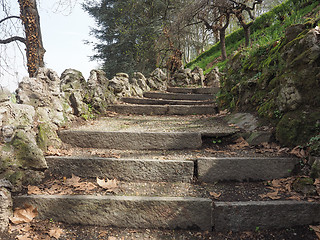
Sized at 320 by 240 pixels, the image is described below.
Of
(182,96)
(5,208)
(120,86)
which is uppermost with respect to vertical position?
(120,86)

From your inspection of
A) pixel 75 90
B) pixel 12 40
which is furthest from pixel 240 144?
pixel 12 40

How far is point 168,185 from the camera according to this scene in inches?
90.9

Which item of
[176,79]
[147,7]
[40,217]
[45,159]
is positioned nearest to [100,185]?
[40,217]

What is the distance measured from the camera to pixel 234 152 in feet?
8.72

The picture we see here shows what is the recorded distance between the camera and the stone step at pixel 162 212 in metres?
1.90

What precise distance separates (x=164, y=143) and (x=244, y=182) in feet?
3.76

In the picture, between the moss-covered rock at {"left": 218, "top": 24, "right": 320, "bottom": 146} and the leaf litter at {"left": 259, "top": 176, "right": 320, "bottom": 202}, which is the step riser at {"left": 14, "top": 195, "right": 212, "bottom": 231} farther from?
the moss-covered rock at {"left": 218, "top": 24, "right": 320, "bottom": 146}

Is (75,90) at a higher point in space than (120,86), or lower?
lower

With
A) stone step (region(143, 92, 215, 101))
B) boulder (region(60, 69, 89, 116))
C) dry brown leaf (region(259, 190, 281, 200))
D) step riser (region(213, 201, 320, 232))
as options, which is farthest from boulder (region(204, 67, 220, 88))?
step riser (region(213, 201, 320, 232))

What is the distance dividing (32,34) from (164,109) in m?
4.14

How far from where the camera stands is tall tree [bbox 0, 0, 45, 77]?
18.1ft

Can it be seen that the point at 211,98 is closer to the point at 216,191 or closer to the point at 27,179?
the point at 216,191

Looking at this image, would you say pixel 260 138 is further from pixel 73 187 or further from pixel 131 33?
pixel 131 33

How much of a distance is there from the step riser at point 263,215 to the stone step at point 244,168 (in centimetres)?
44
